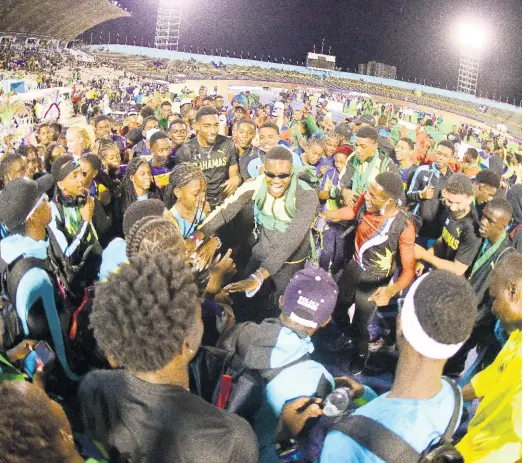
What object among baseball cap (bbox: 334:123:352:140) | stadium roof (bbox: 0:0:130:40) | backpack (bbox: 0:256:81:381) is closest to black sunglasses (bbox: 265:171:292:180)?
backpack (bbox: 0:256:81:381)

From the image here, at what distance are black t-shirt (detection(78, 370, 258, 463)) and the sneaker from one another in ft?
9.09

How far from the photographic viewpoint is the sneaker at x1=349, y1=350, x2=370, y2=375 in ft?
13.3

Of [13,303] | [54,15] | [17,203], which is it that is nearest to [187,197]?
[17,203]

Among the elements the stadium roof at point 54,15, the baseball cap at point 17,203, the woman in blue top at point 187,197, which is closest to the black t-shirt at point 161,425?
the baseball cap at point 17,203

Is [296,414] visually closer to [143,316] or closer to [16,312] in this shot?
[143,316]

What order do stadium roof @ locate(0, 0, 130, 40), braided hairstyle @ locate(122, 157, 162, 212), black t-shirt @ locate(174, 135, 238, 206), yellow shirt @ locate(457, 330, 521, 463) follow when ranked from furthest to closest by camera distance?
stadium roof @ locate(0, 0, 130, 40) < black t-shirt @ locate(174, 135, 238, 206) < braided hairstyle @ locate(122, 157, 162, 212) < yellow shirt @ locate(457, 330, 521, 463)

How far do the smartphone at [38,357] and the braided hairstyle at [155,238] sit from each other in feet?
2.02

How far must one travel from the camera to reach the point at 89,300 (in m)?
2.67

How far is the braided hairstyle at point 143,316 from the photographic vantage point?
4.76 feet

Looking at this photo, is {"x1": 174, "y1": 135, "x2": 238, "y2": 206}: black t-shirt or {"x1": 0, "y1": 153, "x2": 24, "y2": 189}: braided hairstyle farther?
{"x1": 174, "y1": 135, "x2": 238, "y2": 206}: black t-shirt

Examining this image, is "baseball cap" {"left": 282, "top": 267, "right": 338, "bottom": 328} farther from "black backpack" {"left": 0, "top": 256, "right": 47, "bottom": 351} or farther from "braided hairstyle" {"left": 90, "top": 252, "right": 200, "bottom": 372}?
"black backpack" {"left": 0, "top": 256, "right": 47, "bottom": 351}

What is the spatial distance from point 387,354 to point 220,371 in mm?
2849

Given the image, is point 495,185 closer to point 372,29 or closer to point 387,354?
point 387,354

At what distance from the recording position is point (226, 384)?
184 centimetres
